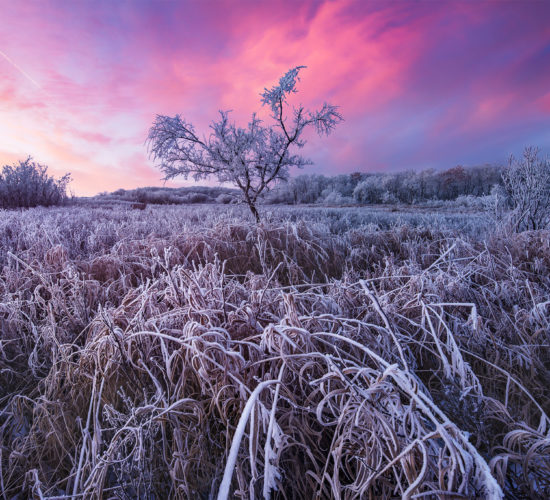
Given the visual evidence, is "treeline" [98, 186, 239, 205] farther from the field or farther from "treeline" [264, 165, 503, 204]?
the field

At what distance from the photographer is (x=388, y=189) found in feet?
57.5

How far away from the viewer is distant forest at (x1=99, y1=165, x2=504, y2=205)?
16.5 meters

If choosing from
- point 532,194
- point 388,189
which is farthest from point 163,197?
point 532,194

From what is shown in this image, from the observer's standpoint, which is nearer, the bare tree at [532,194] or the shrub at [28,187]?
the bare tree at [532,194]

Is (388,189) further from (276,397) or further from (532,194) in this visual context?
(276,397)

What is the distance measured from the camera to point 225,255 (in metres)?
3.70

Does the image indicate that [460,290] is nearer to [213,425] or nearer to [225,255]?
[213,425]

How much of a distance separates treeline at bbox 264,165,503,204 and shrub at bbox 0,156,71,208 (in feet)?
34.1

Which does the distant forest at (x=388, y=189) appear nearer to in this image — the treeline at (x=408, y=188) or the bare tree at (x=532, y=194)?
the treeline at (x=408, y=188)

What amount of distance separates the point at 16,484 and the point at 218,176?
241 inches

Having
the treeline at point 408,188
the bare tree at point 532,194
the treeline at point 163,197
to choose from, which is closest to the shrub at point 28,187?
the treeline at point 163,197

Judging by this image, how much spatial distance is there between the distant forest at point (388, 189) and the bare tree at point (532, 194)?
8.84 m

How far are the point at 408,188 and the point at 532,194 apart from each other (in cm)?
1206

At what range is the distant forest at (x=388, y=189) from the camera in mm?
16494
